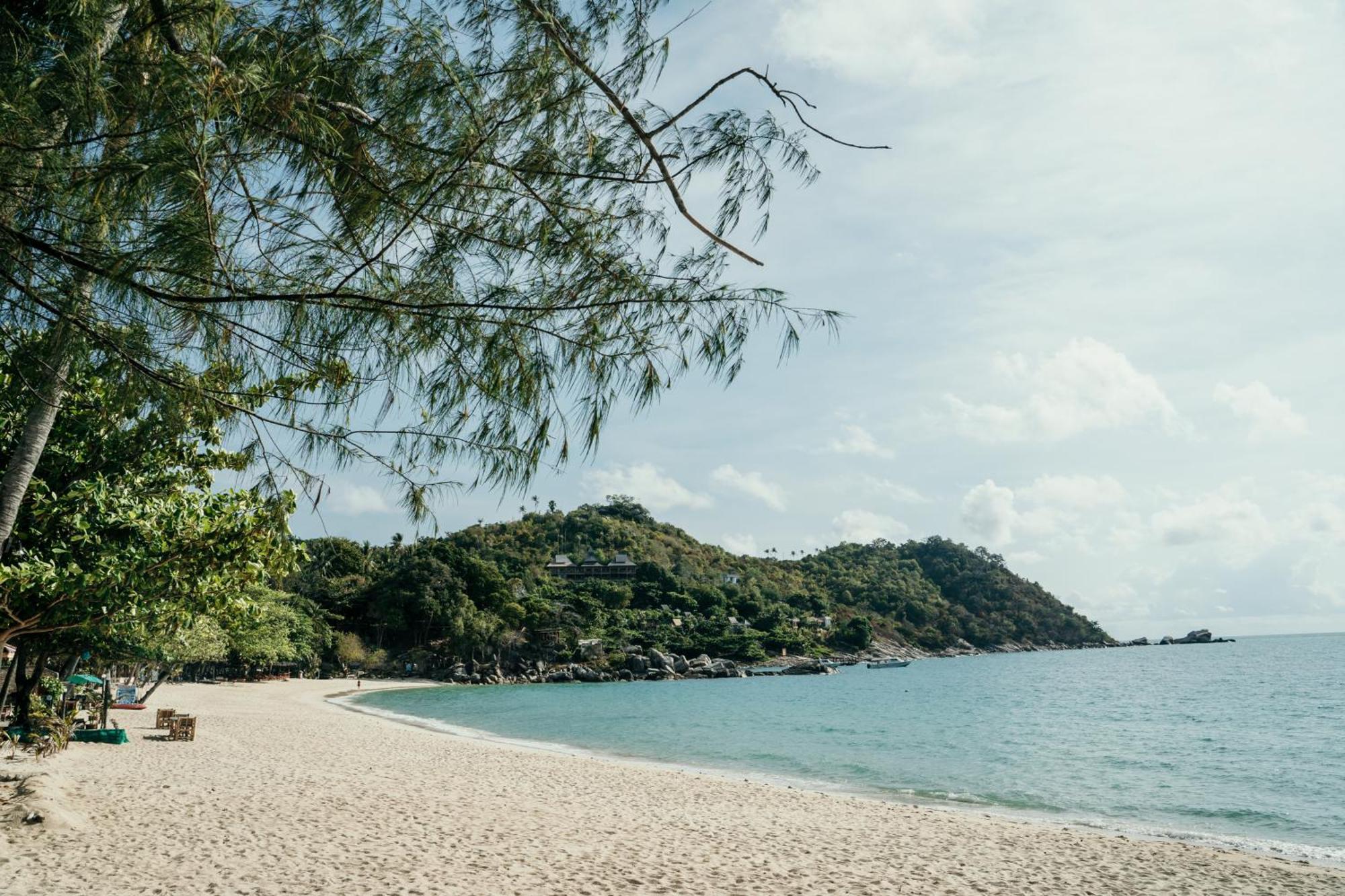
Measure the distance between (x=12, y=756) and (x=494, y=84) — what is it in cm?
1305

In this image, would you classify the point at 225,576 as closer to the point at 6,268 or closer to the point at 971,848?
the point at 6,268

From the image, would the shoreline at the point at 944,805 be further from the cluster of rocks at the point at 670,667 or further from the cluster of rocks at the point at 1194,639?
the cluster of rocks at the point at 1194,639

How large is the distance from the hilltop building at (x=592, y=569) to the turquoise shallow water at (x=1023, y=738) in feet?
117

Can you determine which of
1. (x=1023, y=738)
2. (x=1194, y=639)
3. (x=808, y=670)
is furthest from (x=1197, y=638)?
(x=1023, y=738)

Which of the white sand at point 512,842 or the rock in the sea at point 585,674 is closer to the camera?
the white sand at point 512,842

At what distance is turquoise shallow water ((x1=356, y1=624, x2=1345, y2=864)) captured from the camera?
14.7 m

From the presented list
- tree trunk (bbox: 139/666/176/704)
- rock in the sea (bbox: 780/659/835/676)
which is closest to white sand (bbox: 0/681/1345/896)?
tree trunk (bbox: 139/666/176/704)

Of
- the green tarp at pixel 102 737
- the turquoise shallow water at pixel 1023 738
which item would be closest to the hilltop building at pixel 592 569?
the turquoise shallow water at pixel 1023 738

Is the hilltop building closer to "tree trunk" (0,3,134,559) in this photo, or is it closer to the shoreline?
the shoreline

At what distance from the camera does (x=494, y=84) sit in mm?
3402

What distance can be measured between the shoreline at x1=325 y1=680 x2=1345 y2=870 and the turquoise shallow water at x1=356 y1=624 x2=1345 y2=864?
118mm

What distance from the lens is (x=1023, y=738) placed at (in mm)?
25484

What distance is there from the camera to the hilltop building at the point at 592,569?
302ft

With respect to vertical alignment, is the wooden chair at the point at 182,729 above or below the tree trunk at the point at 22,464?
below
